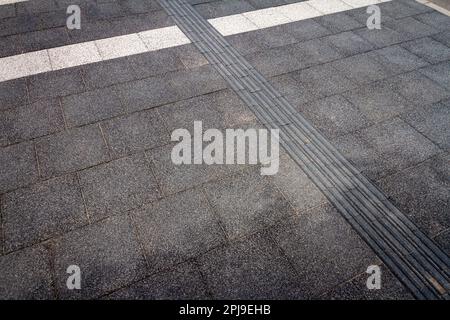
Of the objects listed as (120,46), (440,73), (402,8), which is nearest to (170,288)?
(120,46)

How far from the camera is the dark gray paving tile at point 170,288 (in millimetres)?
3469

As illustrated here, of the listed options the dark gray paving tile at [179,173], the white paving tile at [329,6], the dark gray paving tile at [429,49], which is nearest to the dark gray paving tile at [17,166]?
the dark gray paving tile at [179,173]

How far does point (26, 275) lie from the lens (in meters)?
3.58

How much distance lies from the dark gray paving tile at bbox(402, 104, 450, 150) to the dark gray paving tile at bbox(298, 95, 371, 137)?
2.70 feet

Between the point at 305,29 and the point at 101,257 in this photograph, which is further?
the point at 305,29

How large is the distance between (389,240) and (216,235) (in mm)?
2153

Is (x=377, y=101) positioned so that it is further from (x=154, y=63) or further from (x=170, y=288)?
(x=170, y=288)

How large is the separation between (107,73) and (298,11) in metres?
5.25

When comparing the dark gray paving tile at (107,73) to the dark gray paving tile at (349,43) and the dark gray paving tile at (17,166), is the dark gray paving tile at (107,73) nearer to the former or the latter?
the dark gray paving tile at (17,166)

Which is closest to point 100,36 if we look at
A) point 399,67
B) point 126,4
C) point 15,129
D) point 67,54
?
point 67,54

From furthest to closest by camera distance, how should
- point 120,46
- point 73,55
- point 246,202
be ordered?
1. point 120,46
2. point 73,55
3. point 246,202

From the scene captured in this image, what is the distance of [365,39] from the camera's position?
Answer: 7469mm

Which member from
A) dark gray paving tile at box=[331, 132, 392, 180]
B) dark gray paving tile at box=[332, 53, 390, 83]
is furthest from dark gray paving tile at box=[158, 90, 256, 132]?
dark gray paving tile at box=[332, 53, 390, 83]

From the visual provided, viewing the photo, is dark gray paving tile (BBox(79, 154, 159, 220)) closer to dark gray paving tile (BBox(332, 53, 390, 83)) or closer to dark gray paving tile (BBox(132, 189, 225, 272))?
dark gray paving tile (BBox(132, 189, 225, 272))
